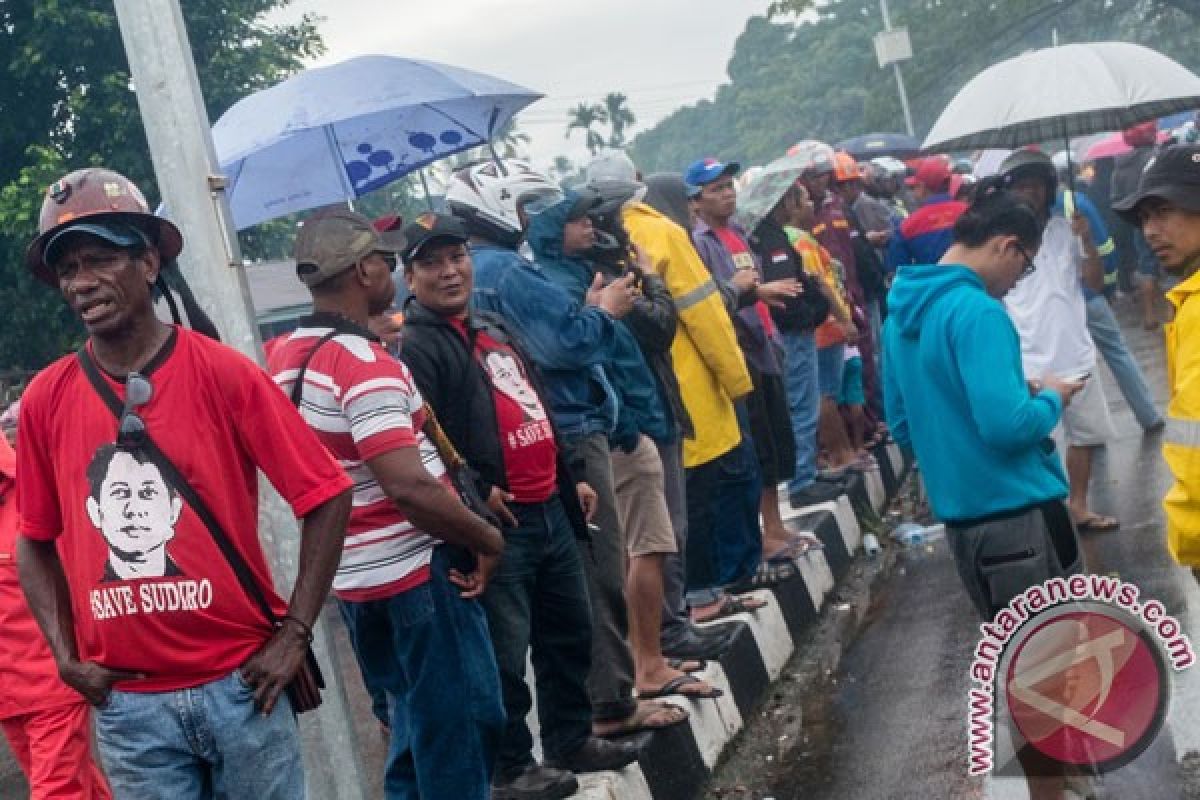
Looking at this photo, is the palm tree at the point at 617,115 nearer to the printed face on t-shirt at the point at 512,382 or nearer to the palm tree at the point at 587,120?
the palm tree at the point at 587,120

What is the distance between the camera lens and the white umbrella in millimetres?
8453

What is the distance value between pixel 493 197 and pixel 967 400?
1774 mm

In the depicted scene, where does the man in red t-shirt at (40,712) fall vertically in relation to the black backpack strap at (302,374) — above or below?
below

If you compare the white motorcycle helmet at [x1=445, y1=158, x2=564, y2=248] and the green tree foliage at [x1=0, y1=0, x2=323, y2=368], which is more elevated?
the green tree foliage at [x1=0, y1=0, x2=323, y2=368]

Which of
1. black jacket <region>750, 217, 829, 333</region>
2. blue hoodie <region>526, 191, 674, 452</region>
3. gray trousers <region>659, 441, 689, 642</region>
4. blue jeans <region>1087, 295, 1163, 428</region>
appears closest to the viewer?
blue hoodie <region>526, 191, 674, 452</region>

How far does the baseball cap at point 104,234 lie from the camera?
3324 mm

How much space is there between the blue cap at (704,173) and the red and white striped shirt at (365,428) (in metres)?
4.12

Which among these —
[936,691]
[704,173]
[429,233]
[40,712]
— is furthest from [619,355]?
[704,173]

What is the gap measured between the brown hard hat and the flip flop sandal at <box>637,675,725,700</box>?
3256 mm

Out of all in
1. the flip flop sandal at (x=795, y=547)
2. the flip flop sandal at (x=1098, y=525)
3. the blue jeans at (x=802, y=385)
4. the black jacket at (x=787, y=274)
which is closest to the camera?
the flip flop sandal at (x=795, y=547)

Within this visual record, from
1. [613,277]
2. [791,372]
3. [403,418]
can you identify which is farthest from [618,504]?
[791,372]

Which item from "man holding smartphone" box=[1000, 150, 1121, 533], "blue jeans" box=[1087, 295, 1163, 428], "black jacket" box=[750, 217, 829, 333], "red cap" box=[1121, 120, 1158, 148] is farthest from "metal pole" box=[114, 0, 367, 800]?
"red cap" box=[1121, 120, 1158, 148]

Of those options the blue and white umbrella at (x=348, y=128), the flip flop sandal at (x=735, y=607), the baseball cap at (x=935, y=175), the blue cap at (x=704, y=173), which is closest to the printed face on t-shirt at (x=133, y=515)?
the blue and white umbrella at (x=348, y=128)

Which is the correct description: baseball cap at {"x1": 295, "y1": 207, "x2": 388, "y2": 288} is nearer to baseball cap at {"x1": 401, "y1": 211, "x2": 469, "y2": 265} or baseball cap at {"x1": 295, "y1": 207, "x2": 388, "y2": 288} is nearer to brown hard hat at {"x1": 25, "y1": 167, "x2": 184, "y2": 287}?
baseball cap at {"x1": 401, "y1": 211, "x2": 469, "y2": 265}
